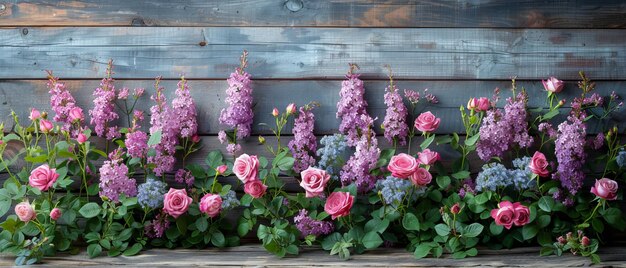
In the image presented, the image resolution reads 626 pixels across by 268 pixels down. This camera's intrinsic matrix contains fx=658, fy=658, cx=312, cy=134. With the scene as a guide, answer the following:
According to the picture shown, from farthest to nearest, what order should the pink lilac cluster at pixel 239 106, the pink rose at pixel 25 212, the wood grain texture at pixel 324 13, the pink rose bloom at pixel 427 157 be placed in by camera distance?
the wood grain texture at pixel 324 13
the pink lilac cluster at pixel 239 106
the pink rose bloom at pixel 427 157
the pink rose at pixel 25 212

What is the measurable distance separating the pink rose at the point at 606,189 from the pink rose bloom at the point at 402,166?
0.53 meters

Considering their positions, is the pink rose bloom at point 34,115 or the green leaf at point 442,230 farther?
the pink rose bloom at point 34,115

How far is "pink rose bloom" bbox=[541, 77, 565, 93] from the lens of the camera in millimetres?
2020

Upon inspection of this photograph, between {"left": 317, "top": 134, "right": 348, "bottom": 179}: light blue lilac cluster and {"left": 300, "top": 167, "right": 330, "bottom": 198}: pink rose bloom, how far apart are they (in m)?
0.12

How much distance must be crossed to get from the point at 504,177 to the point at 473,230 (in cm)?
18

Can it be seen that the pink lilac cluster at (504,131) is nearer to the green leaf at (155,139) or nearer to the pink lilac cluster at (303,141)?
the pink lilac cluster at (303,141)

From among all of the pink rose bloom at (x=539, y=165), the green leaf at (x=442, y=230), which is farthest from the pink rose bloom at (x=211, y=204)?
the pink rose bloom at (x=539, y=165)

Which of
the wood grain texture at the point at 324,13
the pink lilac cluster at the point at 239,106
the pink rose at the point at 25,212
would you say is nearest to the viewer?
the pink rose at the point at 25,212

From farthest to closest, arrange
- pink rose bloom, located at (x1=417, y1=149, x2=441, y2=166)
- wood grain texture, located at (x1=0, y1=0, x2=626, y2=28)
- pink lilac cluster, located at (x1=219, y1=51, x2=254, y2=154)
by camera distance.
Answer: wood grain texture, located at (x1=0, y1=0, x2=626, y2=28) → pink lilac cluster, located at (x1=219, y1=51, x2=254, y2=154) → pink rose bloom, located at (x1=417, y1=149, x2=441, y2=166)

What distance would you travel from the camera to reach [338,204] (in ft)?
6.03

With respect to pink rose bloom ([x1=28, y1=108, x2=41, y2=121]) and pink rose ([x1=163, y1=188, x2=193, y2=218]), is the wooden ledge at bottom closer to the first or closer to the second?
pink rose ([x1=163, y1=188, x2=193, y2=218])

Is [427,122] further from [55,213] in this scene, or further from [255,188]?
[55,213]

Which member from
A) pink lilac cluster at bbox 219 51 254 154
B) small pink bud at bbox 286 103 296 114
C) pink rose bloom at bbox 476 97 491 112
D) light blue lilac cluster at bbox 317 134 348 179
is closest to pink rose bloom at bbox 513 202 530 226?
pink rose bloom at bbox 476 97 491 112

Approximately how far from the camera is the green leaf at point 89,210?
6.13ft
